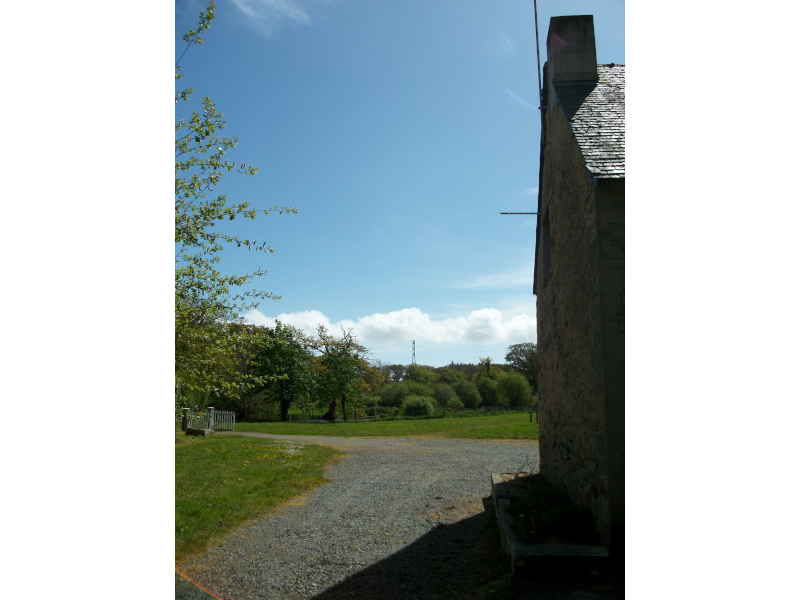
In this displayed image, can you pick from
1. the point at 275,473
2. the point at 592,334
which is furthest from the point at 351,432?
the point at 592,334

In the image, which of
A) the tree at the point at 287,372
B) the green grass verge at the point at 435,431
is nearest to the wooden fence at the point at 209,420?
the green grass verge at the point at 435,431

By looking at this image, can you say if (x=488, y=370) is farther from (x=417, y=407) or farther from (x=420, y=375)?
(x=417, y=407)

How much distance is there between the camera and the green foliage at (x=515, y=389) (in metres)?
37.4

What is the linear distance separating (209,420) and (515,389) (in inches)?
966

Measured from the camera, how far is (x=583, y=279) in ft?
16.3

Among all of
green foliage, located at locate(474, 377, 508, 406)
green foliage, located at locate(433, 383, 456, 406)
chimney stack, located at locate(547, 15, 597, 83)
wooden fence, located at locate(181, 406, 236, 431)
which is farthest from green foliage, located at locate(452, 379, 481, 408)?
chimney stack, located at locate(547, 15, 597, 83)

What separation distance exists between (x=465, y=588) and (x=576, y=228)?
3.92m

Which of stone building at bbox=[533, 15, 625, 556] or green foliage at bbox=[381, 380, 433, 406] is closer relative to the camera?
stone building at bbox=[533, 15, 625, 556]

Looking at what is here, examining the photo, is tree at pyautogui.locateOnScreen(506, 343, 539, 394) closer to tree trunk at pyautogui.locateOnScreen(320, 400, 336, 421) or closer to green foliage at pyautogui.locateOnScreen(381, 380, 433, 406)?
green foliage at pyautogui.locateOnScreen(381, 380, 433, 406)

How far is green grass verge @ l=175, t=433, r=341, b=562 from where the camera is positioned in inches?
233

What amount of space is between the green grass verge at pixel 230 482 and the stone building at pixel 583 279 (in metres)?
4.42

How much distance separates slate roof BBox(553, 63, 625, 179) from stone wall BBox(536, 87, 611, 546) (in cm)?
14

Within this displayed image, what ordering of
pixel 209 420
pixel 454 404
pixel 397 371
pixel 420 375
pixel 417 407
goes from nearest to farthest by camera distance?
1. pixel 209 420
2. pixel 417 407
3. pixel 454 404
4. pixel 420 375
5. pixel 397 371

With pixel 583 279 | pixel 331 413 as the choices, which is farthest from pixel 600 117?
pixel 331 413
